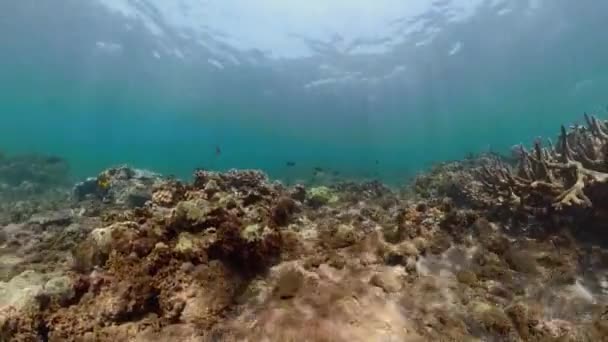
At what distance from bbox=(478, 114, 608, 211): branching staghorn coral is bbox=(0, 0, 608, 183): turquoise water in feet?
44.9

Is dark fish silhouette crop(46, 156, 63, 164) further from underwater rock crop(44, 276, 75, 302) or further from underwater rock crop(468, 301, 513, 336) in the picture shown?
underwater rock crop(468, 301, 513, 336)

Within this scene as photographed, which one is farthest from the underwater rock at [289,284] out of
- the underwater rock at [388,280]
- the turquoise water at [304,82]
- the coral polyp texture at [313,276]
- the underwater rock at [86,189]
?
the turquoise water at [304,82]

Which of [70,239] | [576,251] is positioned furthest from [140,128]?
[576,251]

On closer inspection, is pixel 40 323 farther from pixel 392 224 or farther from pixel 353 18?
pixel 353 18

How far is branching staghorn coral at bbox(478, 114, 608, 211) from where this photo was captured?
5.46 m

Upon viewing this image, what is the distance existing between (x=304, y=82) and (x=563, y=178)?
37304 mm

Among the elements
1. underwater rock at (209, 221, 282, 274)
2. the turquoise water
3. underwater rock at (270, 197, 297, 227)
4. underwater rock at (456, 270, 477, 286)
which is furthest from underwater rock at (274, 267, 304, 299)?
the turquoise water

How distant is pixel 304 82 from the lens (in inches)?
1640

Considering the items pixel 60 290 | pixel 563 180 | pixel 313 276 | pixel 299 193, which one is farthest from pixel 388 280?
pixel 299 193

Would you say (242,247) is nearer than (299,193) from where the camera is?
Yes

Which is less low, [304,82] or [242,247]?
[304,82]

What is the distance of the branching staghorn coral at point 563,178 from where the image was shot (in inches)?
215

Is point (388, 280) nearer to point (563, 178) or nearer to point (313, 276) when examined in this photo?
point (313, 276)

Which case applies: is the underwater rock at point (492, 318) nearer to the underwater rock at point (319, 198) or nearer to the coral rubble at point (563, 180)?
the coral rubble at point (563, 180)
